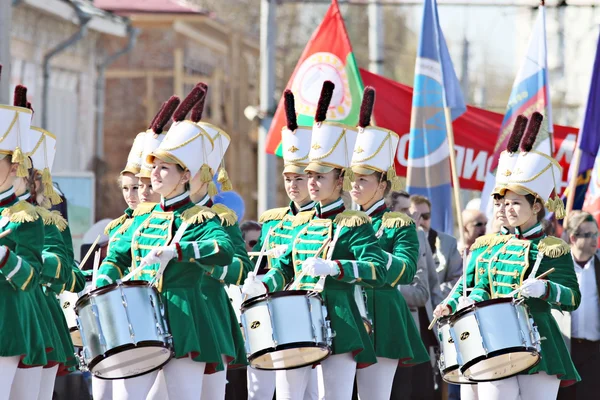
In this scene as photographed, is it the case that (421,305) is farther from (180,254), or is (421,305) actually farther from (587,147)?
(587,147)

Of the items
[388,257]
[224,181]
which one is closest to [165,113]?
[224,181]

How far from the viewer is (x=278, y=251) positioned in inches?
344

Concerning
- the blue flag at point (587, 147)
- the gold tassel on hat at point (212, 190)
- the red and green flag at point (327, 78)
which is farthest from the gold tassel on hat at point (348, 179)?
the blue flag at point (587, 147)

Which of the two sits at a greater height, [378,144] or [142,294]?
[378,144]

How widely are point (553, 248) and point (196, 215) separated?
2067 millimetres

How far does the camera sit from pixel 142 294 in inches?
295

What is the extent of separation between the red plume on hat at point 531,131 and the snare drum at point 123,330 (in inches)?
99.3

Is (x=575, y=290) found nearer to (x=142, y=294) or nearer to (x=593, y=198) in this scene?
(x=142, y=294)

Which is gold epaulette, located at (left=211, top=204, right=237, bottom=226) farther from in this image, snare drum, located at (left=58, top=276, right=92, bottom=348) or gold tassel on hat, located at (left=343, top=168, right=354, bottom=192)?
snare drum, located at (left=58, top=276, right=92, bottom=348)

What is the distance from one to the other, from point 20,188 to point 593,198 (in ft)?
23.3

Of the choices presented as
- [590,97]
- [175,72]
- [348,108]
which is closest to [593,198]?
[590,97]

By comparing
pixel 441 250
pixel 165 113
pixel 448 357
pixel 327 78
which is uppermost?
pixel 327 78

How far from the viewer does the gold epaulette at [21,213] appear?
7520 millimetres

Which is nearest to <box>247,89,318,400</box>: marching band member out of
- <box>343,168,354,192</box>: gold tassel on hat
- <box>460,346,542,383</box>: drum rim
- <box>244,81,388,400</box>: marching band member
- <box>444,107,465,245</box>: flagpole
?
<box>244,81,388,400</box>: marching band member
